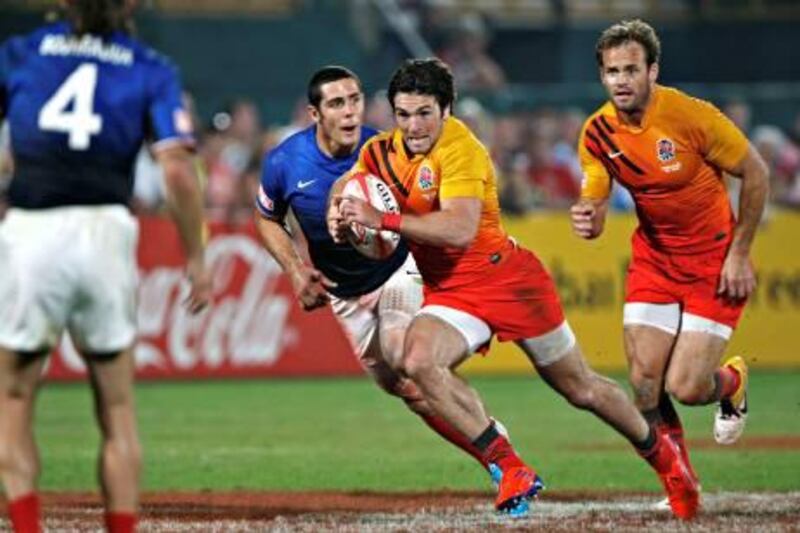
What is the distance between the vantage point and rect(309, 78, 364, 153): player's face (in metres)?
11.3

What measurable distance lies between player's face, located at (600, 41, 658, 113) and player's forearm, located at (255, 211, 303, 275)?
2.15m

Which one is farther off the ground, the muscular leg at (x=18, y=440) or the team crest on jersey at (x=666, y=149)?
the team crest on jersey at (x=666, y=149)

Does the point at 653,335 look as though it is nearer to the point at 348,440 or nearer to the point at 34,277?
the point at 34,277

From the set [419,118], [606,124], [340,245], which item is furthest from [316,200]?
[606,124]

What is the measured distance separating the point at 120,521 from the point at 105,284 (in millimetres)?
974

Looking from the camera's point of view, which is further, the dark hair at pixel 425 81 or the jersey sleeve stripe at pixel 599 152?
the jersey sleeve stripe at pixel 599 152

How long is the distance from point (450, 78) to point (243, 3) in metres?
17.0

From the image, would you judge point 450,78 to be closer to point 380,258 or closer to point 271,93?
point 380,258

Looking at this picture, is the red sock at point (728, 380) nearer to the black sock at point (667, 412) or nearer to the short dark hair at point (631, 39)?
the black sock at point (667, 412)

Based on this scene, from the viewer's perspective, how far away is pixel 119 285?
24.0ft

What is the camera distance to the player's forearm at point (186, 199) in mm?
7383

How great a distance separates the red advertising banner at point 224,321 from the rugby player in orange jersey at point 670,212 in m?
10.1

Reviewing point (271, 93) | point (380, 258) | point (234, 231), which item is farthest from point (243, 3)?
point (380, 258)

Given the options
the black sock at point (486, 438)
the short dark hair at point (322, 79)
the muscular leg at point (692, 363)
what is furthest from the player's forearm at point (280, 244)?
the muscular leg at point (692, 363)
